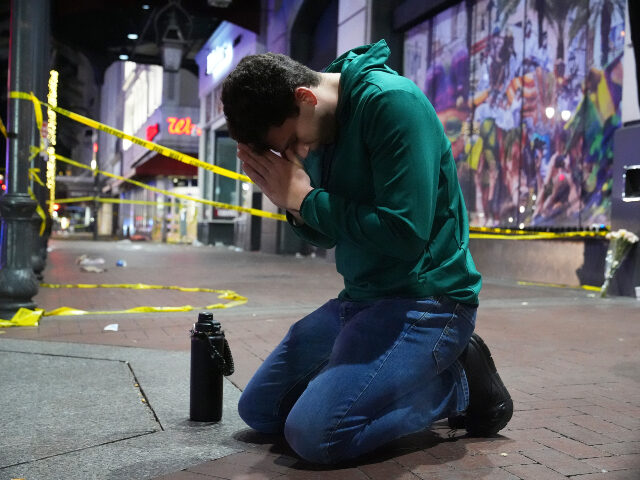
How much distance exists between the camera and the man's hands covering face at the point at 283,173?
2.54 metres

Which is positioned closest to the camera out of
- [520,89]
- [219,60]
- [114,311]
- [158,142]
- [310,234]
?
[310,234]

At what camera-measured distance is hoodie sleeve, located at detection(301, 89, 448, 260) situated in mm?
2393

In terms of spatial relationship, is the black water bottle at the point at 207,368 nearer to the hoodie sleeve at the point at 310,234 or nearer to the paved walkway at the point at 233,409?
the paved walkway at the point at 233,409

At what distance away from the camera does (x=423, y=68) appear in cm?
1420

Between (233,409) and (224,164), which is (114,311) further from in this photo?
(224,164)

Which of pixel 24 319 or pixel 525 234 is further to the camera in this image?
pixel 525 234

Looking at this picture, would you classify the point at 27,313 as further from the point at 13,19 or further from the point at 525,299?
the point at 525,299

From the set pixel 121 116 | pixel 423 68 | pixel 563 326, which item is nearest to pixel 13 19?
pixel 563 326

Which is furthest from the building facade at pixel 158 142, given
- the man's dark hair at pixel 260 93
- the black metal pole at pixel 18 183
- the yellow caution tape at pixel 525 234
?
A: the man's dark hair at pixel 260 93

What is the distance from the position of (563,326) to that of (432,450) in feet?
12.6

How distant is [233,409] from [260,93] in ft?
5.57

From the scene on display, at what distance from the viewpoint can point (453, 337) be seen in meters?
2.67

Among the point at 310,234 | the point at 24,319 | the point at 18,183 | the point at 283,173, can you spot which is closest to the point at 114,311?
the point at 24,319

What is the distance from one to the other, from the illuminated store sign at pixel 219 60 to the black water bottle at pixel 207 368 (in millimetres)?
23097
